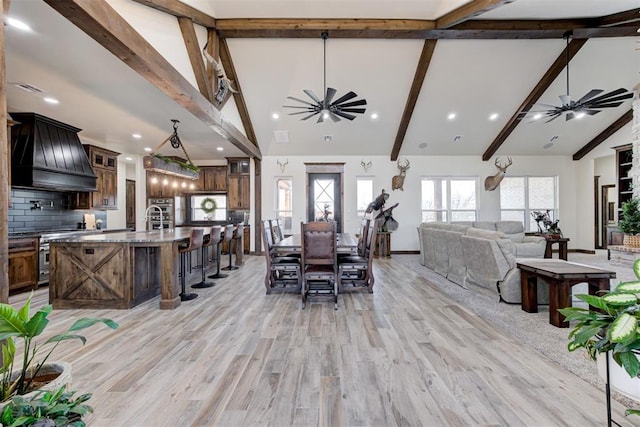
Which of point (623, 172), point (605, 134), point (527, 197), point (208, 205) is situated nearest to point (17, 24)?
point (208, 205)

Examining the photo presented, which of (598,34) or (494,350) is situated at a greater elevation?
(598,34)

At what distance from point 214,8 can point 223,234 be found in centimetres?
365

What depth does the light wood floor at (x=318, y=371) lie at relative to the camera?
1761 mm

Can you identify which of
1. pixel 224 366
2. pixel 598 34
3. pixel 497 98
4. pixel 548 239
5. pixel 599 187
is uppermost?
pixel 598 34

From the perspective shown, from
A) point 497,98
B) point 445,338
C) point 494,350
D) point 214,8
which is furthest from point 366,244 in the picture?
point 497,98

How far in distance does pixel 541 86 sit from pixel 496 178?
8.30 feet

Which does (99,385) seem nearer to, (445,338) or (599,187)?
(445,338)

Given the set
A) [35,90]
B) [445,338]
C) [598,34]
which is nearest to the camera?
[445,338]

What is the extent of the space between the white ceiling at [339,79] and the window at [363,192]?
0.86 metres

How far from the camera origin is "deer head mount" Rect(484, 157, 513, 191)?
Answer: 7.92m

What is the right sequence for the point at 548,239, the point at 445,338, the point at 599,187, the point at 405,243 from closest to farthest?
the point at 445,338
the point at 548,239
the point at 405,243
the point at 599,187

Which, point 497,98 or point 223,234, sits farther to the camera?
point 497,98

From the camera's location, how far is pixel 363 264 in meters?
4.33

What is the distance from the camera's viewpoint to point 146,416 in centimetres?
175
